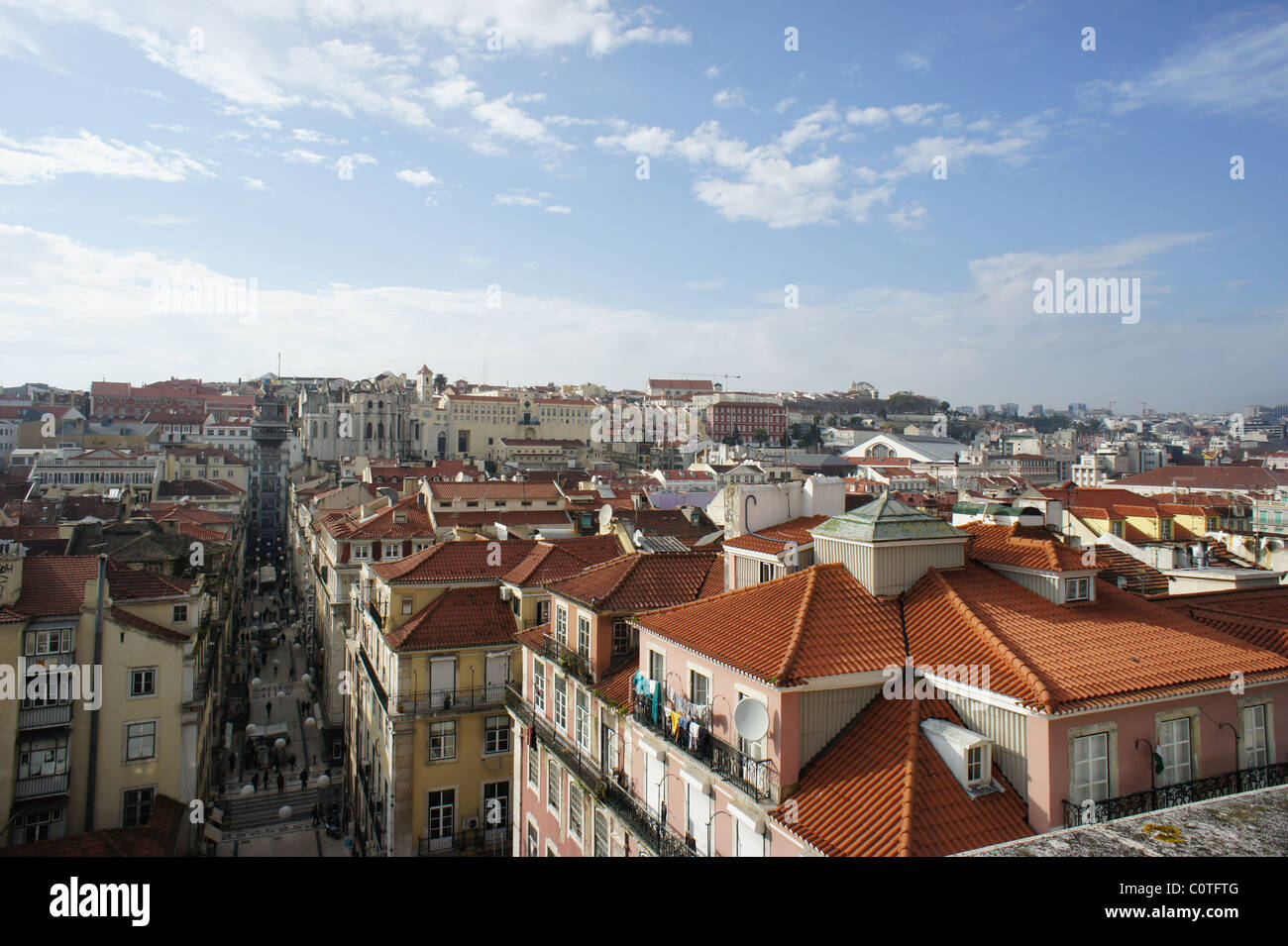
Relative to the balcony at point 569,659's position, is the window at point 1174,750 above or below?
above

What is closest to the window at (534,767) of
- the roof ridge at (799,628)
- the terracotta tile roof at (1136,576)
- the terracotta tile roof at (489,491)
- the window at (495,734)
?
the window at (495,734)

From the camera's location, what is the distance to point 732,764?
11344 mm

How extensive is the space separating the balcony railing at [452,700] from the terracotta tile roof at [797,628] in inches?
404

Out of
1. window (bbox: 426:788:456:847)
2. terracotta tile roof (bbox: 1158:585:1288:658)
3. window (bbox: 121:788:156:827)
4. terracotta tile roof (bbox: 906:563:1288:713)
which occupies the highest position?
terracotta tile roof (bbox: 906:563:1288:713)

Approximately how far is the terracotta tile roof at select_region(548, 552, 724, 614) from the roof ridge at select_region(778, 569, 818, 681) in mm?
5027

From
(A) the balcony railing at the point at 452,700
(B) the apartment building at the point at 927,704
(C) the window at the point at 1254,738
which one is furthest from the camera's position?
(A) the balcony railing at the point at 452,700

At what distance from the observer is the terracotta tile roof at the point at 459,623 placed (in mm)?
22641

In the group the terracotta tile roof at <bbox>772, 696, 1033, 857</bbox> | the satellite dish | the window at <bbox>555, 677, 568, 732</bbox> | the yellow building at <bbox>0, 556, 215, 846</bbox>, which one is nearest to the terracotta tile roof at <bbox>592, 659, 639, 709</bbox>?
the window at <bbox>555, 677, 568, 732</bbox>

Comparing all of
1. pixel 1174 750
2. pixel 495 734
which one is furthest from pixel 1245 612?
pixel 495 734

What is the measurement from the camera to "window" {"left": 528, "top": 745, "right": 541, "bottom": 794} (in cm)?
1912

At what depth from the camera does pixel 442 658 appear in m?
22.7

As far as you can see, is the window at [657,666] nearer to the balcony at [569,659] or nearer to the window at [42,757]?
the balcony at [569,659]

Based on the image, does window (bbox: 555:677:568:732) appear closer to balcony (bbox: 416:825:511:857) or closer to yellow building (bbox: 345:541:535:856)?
yellow building (bbox: 345:541:535:856)
